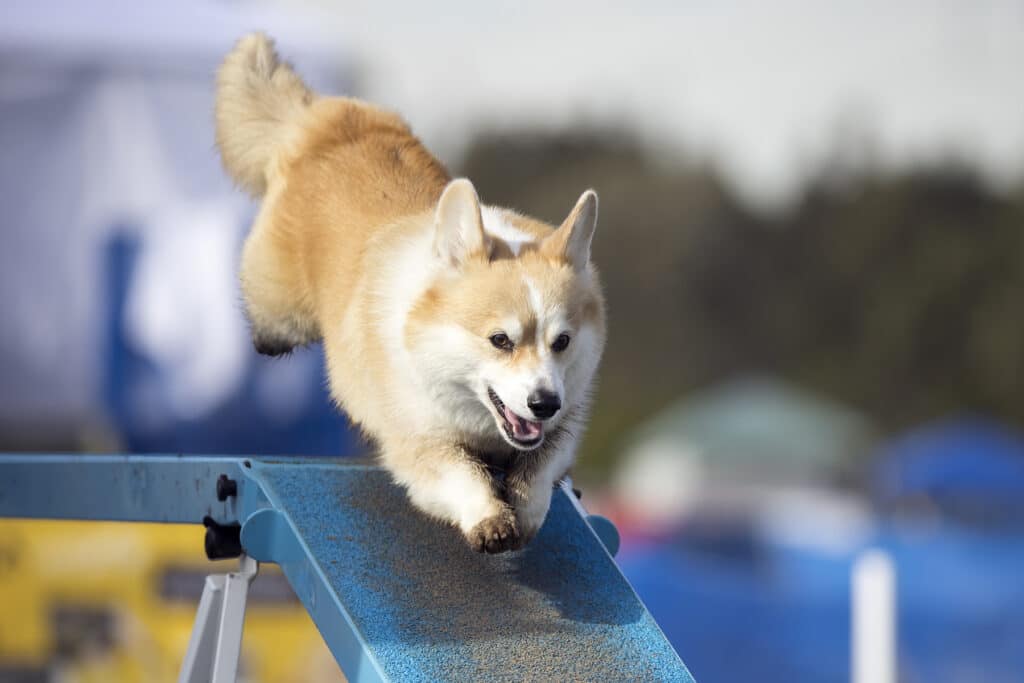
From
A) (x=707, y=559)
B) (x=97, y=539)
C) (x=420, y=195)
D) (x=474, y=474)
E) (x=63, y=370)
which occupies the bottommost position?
(x=707, y=559)

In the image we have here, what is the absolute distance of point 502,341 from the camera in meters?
3.84

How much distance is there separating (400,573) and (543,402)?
676 millimetres

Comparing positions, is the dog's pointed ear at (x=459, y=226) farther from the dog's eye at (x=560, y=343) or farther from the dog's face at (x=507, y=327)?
the dog's eye at (x=560, y=343)

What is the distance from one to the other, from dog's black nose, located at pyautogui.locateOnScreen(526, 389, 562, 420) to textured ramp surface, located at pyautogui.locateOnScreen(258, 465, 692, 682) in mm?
Answer: 615

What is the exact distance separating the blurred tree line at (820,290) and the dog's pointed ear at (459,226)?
2672 centimetres

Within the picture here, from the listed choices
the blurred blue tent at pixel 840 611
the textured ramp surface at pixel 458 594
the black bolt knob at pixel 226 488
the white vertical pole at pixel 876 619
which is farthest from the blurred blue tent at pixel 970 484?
the black bolt knob at pixel 226 488

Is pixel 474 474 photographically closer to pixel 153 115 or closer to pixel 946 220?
pixel 153 115

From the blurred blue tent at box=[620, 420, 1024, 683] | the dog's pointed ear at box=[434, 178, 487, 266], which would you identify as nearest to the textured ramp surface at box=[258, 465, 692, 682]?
the dog's pointed ear at box=[434, 178, 487, 266]

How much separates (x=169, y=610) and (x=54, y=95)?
401 cm

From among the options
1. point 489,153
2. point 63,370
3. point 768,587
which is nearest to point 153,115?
point 63,370

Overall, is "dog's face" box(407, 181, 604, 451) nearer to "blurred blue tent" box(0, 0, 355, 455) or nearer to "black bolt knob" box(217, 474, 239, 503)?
"black bolt knob" box(217, 474, 239, 503)

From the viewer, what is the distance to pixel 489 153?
43.0 metres

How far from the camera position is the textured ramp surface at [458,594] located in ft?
12.2

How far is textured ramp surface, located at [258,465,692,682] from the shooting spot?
3.71 m
